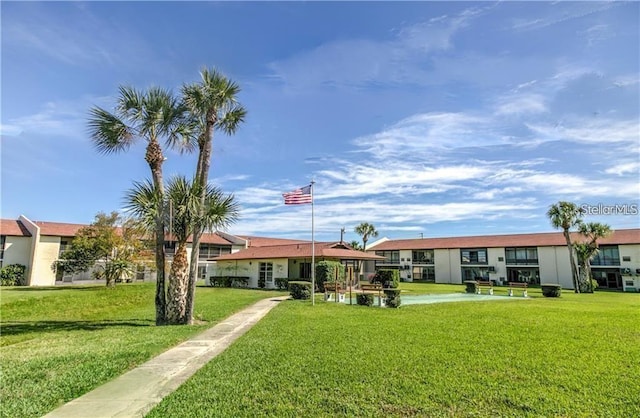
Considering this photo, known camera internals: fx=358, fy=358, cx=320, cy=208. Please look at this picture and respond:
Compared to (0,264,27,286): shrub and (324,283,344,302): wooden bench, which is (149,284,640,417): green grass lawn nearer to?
(324,283,344,302): wooden bench

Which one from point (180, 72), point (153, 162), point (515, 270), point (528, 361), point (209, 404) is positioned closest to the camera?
point (209, 404)

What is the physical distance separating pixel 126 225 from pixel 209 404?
31.6 m

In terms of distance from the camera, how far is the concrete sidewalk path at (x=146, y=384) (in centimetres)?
493

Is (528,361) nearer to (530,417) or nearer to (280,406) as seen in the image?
(530,417)

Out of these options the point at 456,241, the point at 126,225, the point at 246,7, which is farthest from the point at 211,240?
the point at 246,7

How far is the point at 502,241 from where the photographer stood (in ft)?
155

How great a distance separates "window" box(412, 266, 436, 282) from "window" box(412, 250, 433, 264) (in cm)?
103

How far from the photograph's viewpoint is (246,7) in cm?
1245

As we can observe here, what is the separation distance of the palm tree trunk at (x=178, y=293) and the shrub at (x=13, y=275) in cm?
3252

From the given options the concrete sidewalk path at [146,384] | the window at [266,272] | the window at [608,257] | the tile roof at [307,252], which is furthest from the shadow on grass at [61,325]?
the window at [608,257]

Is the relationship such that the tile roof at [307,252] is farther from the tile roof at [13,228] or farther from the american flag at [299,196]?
the tile roof at [13,228]

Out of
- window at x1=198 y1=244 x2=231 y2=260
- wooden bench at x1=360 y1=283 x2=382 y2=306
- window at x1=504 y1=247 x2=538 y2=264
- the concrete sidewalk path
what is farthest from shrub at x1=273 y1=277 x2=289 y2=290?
window at x1=504 y1=247 x2=538 y2=264

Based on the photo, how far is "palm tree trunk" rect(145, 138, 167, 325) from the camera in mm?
13062

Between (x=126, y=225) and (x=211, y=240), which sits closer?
(x=126, y=225)
